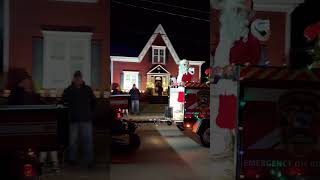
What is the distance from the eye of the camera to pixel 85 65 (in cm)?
1506

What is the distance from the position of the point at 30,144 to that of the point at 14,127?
29cm

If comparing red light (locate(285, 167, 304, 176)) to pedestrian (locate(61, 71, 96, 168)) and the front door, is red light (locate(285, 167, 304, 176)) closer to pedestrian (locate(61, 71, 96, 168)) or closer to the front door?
pedestrian (locate(61, 71, 96, 168))

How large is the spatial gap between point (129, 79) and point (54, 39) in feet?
90.5

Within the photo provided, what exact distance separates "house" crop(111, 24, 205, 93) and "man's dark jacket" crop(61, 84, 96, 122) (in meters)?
31.9

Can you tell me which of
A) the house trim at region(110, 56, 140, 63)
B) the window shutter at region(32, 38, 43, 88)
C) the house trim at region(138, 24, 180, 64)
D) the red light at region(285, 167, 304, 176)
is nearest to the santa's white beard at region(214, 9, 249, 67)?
the red light at region(285, 167, 304, 176)

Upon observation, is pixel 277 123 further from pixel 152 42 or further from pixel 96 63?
pixel 152 42

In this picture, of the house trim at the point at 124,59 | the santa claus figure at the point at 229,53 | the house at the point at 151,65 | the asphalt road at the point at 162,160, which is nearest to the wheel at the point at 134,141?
the asphalt road at the point at 162,160

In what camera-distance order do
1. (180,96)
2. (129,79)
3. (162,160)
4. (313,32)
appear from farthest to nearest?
(129,79), (180,96), (162,160), (313,32)

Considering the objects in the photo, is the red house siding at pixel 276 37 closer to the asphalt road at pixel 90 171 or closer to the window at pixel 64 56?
the window at pixel 64 56

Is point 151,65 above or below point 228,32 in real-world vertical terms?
above

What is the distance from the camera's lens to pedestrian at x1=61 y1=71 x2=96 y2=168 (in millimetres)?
9695

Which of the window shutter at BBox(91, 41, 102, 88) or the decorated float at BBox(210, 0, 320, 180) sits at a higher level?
the window shutter at BBox(91, 41, 102, 88)

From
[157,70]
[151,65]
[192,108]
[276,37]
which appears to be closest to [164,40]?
[151,65]

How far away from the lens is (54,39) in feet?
49.2
